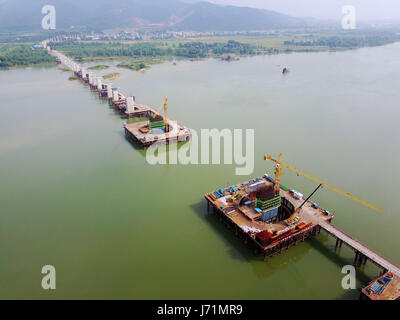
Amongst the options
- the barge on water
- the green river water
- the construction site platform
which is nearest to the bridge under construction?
the barge on water

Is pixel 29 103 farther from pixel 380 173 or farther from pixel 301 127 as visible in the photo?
pixel 380 173

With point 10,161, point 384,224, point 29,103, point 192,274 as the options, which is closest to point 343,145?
point 384,224

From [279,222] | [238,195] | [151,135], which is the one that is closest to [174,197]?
[238,195]

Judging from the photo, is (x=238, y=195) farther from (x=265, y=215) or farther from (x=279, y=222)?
(x=279, y=222)

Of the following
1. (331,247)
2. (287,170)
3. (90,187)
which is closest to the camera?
(331,247)

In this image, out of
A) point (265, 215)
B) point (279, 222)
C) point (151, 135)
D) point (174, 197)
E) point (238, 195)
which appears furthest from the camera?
point (151, 135)

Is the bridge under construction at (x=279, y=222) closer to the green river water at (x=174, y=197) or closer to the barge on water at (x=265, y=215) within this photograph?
the barge on water at (x=265, y=215)

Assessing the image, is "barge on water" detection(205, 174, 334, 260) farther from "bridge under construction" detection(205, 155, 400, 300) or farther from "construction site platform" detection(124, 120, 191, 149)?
"construction site platform" detection(124, 120, 191, 149)

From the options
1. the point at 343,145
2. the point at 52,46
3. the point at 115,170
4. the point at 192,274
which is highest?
the point at 52,46
